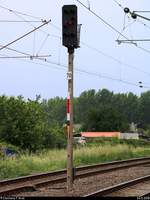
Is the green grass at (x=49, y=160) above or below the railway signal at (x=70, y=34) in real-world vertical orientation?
below

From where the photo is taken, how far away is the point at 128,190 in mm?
19047

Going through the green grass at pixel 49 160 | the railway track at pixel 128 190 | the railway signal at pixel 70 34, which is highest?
the railway signal at pixel 70 34

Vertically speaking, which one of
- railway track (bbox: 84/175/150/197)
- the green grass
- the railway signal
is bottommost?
railway track (bbox: 84/175/150/197)

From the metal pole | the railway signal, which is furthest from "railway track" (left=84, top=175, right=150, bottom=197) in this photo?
the railway signal

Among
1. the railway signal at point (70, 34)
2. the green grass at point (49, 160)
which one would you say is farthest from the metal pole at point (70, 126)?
the green grass at point (49, 160)

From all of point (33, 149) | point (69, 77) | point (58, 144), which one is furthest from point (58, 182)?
point (58, 144)

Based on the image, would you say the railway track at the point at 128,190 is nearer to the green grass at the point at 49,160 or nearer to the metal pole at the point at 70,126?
the metal pole at the point at 70,126

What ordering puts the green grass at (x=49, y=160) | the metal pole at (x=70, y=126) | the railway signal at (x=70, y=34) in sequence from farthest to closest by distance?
1. the green grass at (x=49, y=160)
2. the metal pole at (x=70, y=126)
3. the railway signal at (x=70, y=34)

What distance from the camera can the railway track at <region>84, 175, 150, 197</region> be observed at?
17219mm

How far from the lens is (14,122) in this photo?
5075 centimetres

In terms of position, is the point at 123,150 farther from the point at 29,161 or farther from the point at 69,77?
the point at 69,77

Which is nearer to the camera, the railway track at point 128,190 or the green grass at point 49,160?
the railway track at point 128,190

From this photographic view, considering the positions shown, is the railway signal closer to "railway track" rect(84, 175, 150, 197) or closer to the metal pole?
the metal pole

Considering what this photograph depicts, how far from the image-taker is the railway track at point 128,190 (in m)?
17.2
